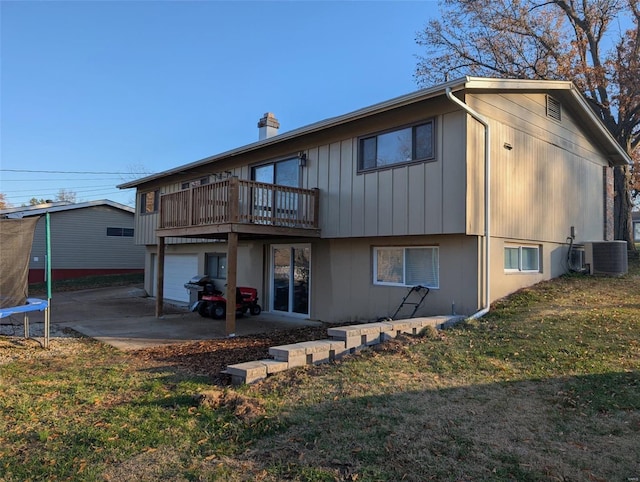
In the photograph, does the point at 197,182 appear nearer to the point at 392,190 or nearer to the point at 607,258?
the point at 392,190

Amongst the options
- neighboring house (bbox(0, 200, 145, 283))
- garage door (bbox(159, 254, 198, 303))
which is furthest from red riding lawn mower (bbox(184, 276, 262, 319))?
neighboring house (bbox(0, 200, 145, 283))

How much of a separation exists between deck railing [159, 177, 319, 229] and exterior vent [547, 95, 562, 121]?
609 cm

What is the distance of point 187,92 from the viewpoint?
17969 millimetres

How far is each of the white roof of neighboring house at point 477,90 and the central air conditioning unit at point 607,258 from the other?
133 inches

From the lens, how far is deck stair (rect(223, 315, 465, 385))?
5113mm

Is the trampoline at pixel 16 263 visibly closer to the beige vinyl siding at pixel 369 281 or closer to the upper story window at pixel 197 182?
the beige vinyl siding at pixel 369 281

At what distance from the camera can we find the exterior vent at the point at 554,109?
35.9 feet

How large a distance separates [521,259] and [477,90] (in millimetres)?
3984

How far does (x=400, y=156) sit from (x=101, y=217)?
68.7ft

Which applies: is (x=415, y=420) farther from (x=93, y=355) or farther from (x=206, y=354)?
(x=93, y=355)

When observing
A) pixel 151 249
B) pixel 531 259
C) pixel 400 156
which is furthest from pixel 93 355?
pixel 151 249

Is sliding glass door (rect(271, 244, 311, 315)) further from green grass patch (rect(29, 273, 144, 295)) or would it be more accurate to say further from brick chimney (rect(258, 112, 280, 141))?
green grass patch (rect(29, 273, 144, 295))

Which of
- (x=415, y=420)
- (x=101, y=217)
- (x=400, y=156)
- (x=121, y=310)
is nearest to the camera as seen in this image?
(x=415, y=420)

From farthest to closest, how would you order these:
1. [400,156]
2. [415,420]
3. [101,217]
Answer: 1. [101,217]
2. [400,156]
3. [415,420]
